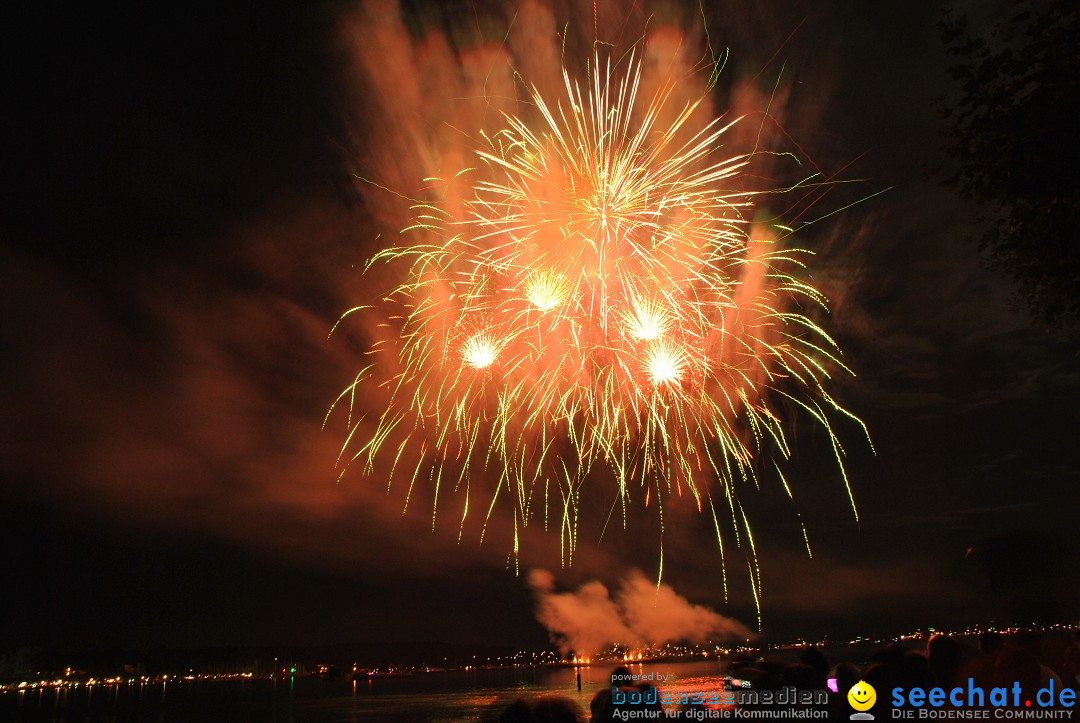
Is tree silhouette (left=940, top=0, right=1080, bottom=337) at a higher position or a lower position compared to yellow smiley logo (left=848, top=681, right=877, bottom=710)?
higher

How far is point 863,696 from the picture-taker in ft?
19.7

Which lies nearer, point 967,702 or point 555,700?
point 555,700

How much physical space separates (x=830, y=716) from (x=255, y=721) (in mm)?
53380

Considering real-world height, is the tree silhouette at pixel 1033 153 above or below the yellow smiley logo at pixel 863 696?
above

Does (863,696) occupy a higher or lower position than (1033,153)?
lower

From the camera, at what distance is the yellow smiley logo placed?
19.6ft

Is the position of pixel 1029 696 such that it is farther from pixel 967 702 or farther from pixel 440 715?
pixel 440 715

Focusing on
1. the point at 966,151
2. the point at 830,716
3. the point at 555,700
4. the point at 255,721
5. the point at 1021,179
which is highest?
the point at 966,151

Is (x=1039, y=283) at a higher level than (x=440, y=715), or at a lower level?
higher

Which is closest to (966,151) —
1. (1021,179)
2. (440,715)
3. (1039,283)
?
(1021,179)

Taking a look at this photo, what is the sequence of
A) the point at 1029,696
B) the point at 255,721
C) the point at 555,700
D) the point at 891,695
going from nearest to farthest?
1. the point at 555,700
2. the point at 1029,696
3. the point at 891,695
4. the point at 255,721

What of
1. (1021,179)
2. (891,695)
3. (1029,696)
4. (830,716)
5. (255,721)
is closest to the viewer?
(1029,696)

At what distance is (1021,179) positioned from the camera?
7500 mm

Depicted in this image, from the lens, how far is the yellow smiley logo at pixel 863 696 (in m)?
5.96
